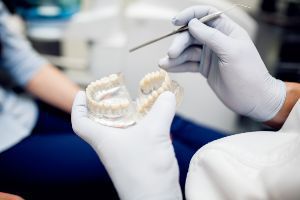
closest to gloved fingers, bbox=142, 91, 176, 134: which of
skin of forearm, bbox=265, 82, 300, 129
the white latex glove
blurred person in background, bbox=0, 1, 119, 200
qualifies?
the white latex glove

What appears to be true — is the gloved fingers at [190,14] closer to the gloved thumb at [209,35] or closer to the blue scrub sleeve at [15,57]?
the gloved thumb at [209,35]

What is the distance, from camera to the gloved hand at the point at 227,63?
583mm

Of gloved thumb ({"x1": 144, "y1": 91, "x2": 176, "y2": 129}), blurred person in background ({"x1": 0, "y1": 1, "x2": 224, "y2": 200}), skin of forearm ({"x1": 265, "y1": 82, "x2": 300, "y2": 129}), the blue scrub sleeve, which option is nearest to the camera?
gloved thumb ({"x1": 144, "y1": 91, "x2": 176, "y2": 129})

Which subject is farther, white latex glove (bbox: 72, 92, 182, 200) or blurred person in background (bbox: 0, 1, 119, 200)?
blurred person in background (bbox: 0, 1, 119, 200)

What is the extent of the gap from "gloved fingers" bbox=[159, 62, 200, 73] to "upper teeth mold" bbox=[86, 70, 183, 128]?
50mm

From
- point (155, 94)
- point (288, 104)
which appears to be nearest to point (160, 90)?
point (155, 94)

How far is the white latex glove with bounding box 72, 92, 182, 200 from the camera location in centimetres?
54

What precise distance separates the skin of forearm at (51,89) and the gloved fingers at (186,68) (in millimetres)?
640

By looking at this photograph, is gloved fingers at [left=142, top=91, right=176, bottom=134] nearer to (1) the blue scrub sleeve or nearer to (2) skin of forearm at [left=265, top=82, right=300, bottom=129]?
(2) skin of forearm at [left=265, top=82, right=300, bottom=129]

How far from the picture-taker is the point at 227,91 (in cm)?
65

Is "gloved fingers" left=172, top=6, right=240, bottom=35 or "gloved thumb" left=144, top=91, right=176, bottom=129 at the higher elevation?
"gloved fingers" left=172, top=6, right=240, bottom=35

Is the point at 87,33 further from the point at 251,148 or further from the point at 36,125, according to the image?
the point at 251,148

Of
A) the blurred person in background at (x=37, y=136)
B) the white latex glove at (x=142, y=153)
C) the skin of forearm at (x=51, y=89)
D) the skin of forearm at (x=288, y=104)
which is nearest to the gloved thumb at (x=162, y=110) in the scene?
the white latex glove at (x=142, y=153)

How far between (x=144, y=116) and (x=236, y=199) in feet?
0.59
